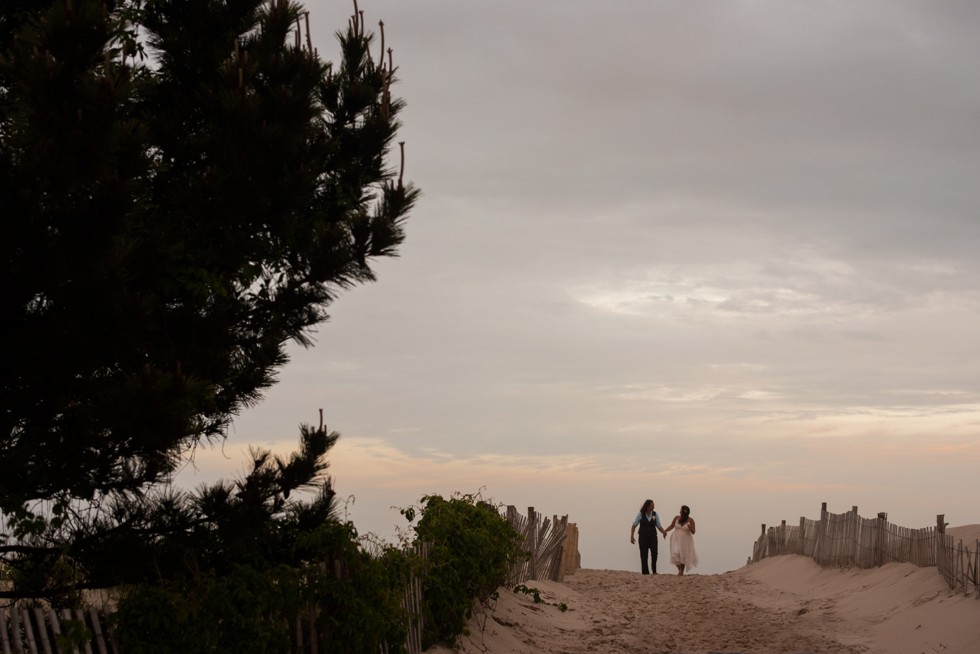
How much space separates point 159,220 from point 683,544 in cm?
1405

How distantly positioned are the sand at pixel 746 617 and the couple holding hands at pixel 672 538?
1.84m

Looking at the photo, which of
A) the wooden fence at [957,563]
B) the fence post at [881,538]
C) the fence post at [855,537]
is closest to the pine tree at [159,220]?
the wooden fence at [957,563]

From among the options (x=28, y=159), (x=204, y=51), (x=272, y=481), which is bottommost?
(x=272, y=481)

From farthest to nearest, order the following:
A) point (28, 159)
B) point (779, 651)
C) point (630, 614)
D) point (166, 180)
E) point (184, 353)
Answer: point (630, 614)
point (779, 651)
point (166, 180)
point (184, 353)
point (28, 159)

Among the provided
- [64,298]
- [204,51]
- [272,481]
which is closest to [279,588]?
[272,481]

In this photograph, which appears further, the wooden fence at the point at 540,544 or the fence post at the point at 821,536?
the fence post at the point at 821,536

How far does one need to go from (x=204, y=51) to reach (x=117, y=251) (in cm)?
255

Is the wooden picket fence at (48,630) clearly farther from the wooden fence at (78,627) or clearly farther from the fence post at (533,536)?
the fence post at (533,536)

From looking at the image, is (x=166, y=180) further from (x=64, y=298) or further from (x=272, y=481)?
(x=272, y=481)

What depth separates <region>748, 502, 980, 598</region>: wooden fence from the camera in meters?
11.4

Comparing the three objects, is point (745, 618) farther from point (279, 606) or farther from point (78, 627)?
point (78, 627)

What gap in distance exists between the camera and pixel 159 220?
280 inches

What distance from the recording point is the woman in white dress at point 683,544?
18.8 metres

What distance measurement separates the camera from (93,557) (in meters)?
7.05
